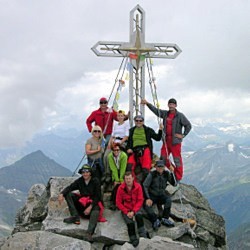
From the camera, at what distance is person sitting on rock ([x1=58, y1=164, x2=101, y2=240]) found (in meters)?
13.3

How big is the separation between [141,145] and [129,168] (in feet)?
4.20

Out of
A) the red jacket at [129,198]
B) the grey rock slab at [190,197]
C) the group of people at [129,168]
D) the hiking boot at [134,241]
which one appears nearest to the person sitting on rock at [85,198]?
the group of people at [129,168]

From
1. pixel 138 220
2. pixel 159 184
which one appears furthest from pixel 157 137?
pixel 138 220

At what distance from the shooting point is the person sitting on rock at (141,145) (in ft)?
51.3

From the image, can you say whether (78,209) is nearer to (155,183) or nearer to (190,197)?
(155,183)

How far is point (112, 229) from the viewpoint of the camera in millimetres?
13531

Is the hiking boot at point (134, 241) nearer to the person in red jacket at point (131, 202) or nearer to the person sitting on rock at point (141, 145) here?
the person in red jacket at point (131, 202)

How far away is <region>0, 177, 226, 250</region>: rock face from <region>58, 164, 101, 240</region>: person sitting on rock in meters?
0.33

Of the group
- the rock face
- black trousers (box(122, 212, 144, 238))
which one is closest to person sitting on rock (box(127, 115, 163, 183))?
the rock face

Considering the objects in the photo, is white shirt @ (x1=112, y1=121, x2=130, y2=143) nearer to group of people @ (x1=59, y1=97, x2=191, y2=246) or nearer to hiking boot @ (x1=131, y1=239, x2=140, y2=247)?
group of people @ (x1=59, y1=97, x2=191, y2=246)

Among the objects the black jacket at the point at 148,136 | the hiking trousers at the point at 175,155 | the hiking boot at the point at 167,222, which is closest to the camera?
the hiking boot at the point at 167,222

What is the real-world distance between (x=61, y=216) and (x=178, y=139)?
6150 millimetres

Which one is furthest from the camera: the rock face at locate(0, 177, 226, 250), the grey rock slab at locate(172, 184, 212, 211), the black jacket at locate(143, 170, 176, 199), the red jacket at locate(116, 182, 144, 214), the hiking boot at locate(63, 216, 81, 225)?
the grey rock slab at locate(172, 184, 212, 211)

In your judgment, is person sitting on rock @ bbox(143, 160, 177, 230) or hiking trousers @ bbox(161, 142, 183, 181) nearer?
person sitting on rock @ bbox(143, 160, 177, 230)
